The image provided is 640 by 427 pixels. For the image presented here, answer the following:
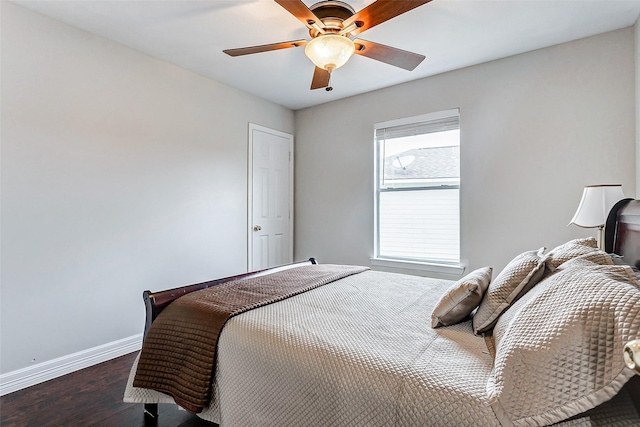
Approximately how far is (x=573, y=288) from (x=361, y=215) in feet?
9.53

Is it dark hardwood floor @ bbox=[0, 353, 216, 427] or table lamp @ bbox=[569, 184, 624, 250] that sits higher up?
table lamp @ bbox=[569, 184, 624, 250]

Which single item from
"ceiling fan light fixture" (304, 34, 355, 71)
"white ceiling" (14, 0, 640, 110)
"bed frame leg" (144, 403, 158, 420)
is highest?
"white ceiling" (14, 0, 640, 110)

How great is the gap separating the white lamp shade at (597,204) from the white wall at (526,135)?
0.55m

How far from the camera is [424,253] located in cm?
344

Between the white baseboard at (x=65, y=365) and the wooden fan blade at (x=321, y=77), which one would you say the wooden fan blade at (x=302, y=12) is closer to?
the wooden fan blade at (x=321, y=77)

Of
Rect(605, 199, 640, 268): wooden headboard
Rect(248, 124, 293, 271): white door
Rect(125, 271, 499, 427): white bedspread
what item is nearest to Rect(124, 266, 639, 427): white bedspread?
Rect(125, 271, 499, 427): white bedspread

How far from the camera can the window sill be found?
3.19m

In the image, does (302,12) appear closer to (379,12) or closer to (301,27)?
(379,12)

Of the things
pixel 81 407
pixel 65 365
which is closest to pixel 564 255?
pixel 81 407

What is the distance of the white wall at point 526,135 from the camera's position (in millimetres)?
2500

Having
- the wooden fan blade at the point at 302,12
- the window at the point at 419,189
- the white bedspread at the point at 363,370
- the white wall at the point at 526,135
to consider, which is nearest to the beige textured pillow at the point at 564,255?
the white bedspread at the point at 363,370

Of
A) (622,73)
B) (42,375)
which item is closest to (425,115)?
(622,73)

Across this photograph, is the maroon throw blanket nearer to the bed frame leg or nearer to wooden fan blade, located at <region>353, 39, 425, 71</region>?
the bed frame leg

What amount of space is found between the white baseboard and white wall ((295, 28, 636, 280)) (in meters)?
2.48
